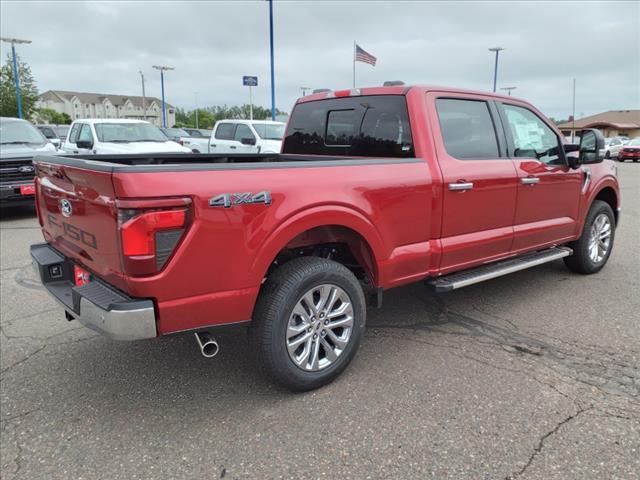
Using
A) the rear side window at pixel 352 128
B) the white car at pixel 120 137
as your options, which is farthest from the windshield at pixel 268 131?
the rear side window at pixel 352 128

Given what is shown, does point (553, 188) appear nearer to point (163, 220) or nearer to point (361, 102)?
point (361, 102)

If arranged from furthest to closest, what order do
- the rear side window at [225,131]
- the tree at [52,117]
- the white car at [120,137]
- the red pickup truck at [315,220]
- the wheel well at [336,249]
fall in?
the tree at [52,117]
the rear side window at [225,131]
the white car at [120,137]
the wheel well at [336,249]
the red pickup truck at [315,220]

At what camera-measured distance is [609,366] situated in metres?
3.50

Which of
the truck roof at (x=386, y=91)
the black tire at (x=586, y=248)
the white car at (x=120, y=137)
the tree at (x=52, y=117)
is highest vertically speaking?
the tree at (x=52, y=117)

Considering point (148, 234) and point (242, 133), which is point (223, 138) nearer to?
point (242, 133)

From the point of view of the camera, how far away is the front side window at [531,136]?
4.54 meters

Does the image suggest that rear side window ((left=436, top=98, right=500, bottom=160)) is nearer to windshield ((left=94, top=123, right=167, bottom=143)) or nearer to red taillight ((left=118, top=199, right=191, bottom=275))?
red taillight ((left=118, top=199, right=191, bottom=275))

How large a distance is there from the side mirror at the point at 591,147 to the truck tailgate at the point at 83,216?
4270mm

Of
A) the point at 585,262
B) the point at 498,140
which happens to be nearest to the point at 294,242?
the point at 498,140

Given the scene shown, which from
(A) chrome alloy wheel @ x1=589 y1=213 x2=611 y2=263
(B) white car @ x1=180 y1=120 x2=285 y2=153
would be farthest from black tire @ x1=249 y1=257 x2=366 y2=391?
(B) white car @ x1=180 y1=120 x2=285 y2=153

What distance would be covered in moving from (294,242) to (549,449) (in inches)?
69.0

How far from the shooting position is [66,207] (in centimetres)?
308

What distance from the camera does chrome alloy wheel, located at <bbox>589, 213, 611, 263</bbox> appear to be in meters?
5.62

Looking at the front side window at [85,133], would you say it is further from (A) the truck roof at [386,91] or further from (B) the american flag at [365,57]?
(A) the truck roof at [386,91]
